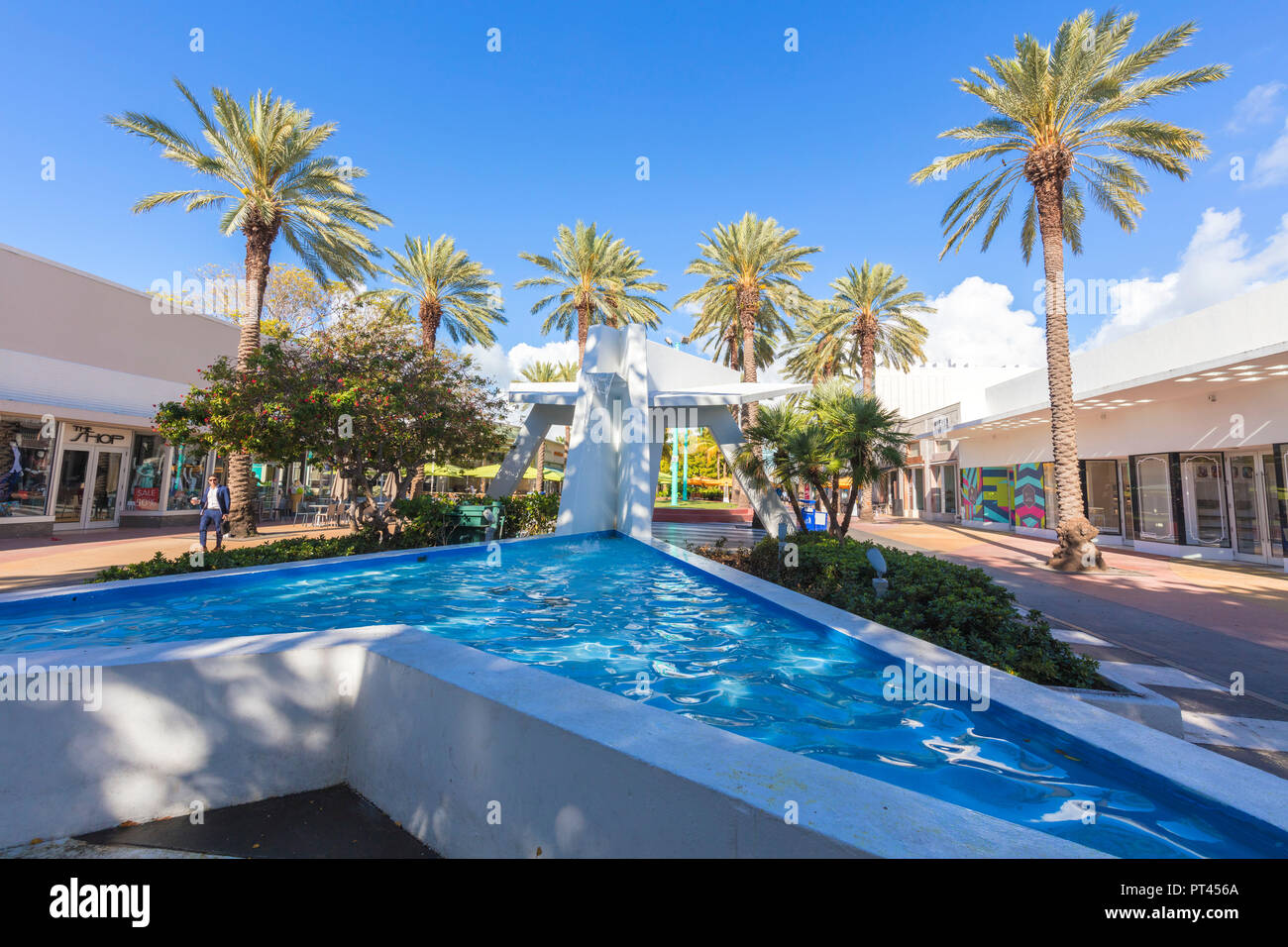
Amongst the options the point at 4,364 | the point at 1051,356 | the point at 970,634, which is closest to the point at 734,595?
the point at 970,634

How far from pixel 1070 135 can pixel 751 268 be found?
11.1m

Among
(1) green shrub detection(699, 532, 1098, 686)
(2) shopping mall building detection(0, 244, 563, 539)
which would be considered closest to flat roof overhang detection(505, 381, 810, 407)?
(2) shopping mall building detection(0, 244, 563, 539)

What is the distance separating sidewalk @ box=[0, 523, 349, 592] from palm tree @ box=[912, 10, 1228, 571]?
63.1ft

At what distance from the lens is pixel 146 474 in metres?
19.1

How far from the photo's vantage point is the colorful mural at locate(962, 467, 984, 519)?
1027 inches

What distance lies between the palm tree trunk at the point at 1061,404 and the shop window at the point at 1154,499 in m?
4.45

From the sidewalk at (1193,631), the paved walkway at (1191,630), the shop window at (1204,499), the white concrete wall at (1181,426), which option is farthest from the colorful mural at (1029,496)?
the sidewalk at (1193,631)

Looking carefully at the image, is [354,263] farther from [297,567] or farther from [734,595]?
[734,595]

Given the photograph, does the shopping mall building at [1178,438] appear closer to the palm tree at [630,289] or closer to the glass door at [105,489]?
the palm tree at [630,289]

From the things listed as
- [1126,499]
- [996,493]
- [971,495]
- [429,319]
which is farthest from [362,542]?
[971,495]

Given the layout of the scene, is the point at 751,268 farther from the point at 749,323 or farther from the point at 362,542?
the point at 362,542

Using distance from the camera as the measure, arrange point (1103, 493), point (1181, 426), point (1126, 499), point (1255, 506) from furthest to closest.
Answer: point (1103, 493), point (1126, 499), point (1181, 426), point (1255, 506)
